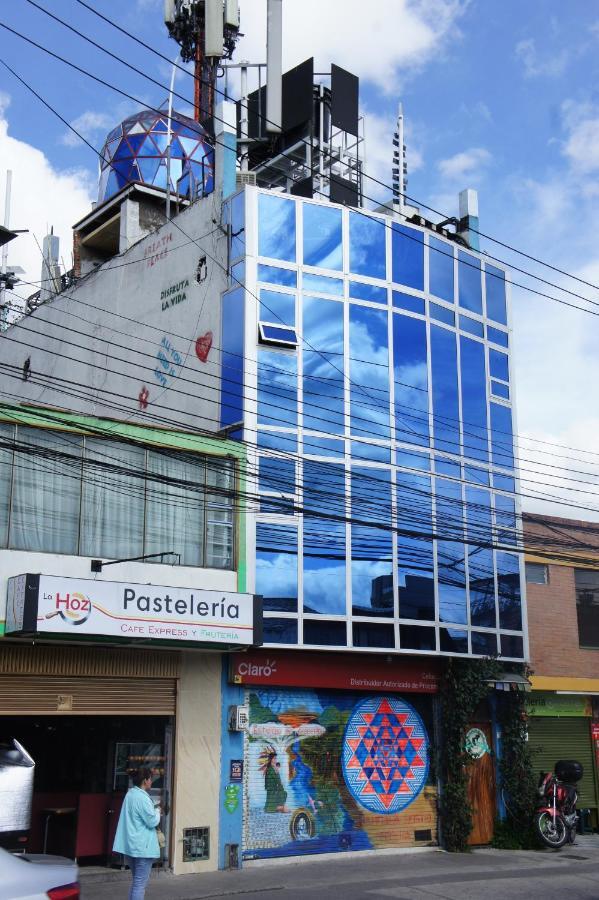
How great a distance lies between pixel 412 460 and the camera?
2103 centimetres

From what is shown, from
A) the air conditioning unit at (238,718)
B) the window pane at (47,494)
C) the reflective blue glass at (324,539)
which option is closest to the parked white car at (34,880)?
the window pane at (47,494)

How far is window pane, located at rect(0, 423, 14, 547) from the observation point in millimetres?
15984

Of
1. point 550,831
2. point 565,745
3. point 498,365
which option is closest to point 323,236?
point 498,365

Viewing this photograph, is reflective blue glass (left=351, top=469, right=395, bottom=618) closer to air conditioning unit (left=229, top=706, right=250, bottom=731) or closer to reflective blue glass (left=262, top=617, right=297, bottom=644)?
reflective blue glass (left=262, top=617, right=297, bottom=644)

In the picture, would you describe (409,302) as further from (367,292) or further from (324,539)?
(324,539)

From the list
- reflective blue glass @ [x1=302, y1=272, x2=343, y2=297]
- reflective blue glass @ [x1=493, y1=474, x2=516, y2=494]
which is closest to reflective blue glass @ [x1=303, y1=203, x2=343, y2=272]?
reflective blue glass @ [x1=302, y1=272, x2=343, y2=297]

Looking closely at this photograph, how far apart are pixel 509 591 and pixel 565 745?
4.97 metres

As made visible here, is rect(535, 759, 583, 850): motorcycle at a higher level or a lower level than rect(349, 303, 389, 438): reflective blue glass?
lower

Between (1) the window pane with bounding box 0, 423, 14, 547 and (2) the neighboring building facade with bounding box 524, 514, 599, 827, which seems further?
(2) the neighboring building facade with bounding box 524, 514, 599, 827

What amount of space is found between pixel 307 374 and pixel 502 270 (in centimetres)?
704

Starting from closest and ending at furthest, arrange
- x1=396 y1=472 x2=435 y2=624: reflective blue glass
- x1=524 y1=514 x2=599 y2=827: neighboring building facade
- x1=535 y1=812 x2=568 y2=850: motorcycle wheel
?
x1=396 y1=472 x2=435 y2=624: reflective blue glass < x1=535 y1=812 x2=568 y2=850: motorcycle wheel < x1=524 y1=514 x2=599 y2=827: neighboring building facade

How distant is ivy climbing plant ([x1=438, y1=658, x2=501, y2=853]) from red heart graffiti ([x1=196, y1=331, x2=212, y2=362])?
7.95m

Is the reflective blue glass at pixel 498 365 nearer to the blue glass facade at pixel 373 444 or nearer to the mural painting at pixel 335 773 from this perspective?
the blue glass facade at pixel 373 444

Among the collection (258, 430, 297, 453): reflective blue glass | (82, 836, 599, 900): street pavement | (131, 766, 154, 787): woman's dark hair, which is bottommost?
(82, 836, 599, 900): street pavement
